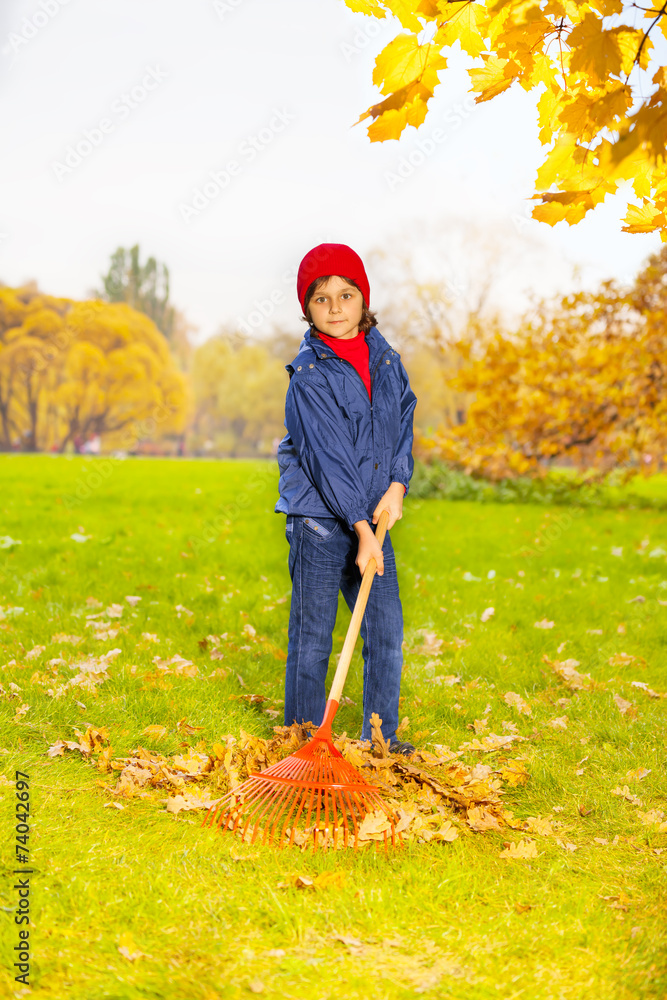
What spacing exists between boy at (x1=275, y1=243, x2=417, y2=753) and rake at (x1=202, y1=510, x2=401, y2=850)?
30cm

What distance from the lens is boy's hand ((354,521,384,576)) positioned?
2938mm

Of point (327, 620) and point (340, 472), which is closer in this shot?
point (340, 472)

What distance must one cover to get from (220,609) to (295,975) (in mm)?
3608

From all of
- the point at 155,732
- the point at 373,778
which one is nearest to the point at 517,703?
the point at 373,778

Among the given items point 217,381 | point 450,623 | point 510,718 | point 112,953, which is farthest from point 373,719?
point 217,381

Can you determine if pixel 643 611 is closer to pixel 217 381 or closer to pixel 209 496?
pixel 209 496

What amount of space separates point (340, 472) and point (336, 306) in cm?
67

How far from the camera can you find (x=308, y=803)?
2.66m

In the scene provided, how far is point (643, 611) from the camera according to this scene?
237 inches

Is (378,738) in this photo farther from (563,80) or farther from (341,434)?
(563,80)

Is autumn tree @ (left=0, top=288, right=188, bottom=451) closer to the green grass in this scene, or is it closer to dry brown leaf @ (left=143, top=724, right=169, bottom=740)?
the green grass

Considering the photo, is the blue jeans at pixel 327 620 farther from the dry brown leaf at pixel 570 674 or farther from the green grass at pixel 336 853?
the dry brown leaf at pixel 570 674

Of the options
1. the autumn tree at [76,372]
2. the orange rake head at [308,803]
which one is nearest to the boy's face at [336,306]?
the orange rake head at [308,803]

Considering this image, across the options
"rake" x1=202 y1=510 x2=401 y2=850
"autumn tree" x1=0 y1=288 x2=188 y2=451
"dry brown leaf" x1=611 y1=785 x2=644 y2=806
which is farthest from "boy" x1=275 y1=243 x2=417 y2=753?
"autumn tree" x1=0 y1=288 x2=188 y2=451
